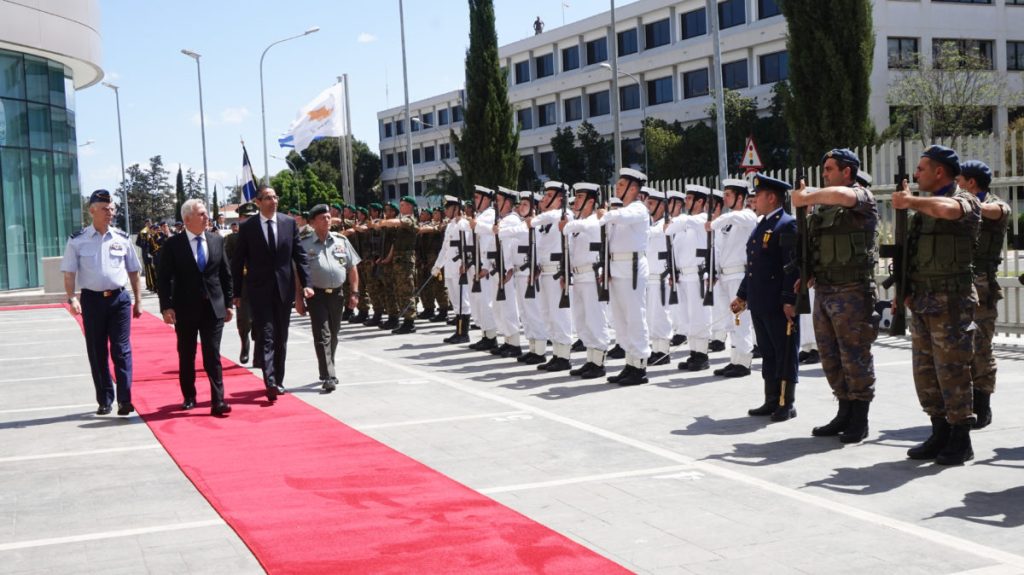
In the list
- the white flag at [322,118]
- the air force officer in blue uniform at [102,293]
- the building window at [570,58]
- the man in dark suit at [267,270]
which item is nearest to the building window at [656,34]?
the building window at [570,58]

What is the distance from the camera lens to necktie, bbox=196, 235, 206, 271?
9.82 metres

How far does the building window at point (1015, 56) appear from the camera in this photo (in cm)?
5209

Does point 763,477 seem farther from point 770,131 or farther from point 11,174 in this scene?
point 770,131

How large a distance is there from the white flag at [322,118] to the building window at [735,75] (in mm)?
23766

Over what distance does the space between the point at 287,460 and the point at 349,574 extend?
282 centimetres

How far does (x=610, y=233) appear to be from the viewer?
1107 cm

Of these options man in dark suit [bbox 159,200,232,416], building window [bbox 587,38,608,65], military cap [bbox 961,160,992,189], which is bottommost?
man in dark suit [bbox 159,200,232,416]

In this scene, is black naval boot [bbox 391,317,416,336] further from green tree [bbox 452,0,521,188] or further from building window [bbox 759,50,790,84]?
building window [bbox 759,50,790,84]

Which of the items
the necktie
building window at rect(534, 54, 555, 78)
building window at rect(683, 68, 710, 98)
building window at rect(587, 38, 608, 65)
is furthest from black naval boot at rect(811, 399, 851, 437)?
building window at rect(534, 54, 555, 78)

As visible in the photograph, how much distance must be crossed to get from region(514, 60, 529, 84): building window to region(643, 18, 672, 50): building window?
→ 1348 centimetres

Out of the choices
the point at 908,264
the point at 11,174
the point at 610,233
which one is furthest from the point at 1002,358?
the point at 11,174

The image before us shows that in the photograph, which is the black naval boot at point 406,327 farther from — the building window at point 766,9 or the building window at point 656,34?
the building window at point 656,34

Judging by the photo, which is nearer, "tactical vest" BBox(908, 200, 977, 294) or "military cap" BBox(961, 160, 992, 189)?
"tactical vest" BBox(908, 200, 977, 294)

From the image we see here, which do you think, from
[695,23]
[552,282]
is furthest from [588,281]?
[695,23]
